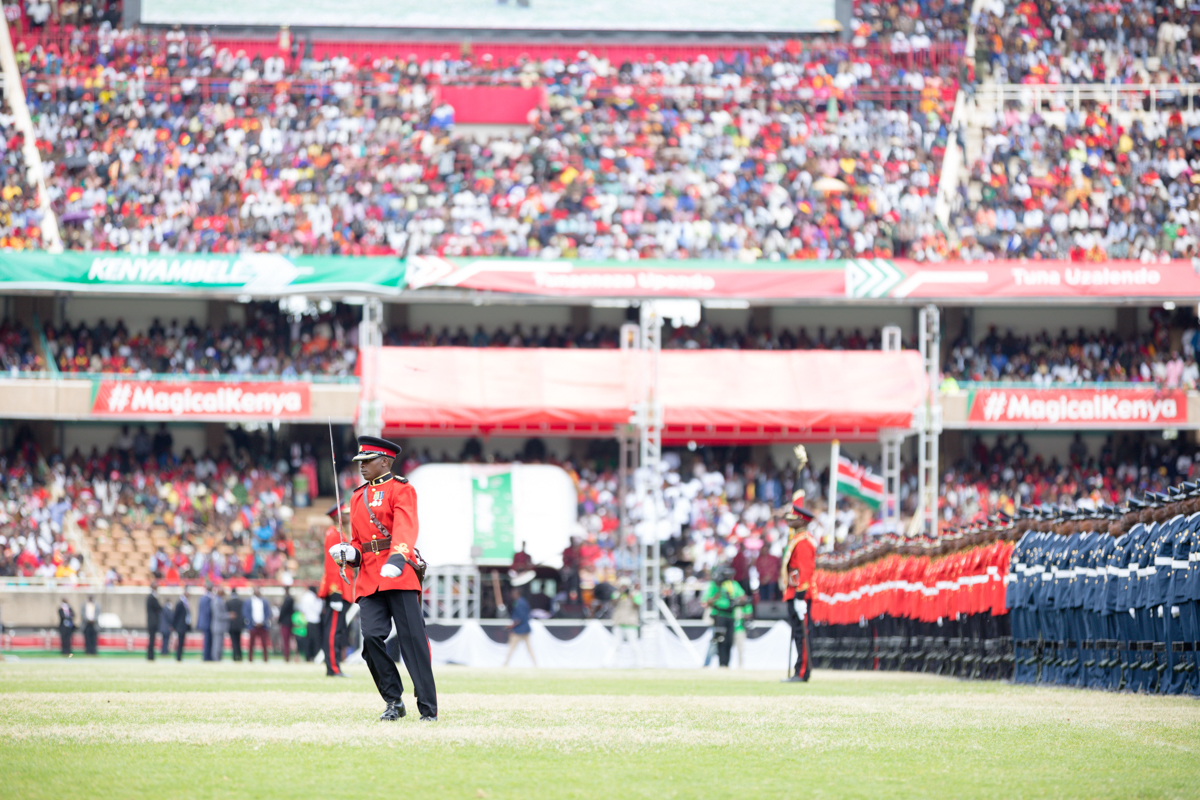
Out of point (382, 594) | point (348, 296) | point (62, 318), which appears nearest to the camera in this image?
point (382, 594)

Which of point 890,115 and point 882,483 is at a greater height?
point 890,115

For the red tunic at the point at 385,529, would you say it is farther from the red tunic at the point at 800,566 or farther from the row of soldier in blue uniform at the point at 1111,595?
the red tunic at the point at 800,566

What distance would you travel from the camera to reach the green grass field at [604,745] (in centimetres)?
718

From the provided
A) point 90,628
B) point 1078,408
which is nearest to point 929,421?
point 1078,408

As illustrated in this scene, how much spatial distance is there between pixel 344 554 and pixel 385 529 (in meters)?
0.39

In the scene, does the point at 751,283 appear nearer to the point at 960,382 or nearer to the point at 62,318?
the point at 960,382

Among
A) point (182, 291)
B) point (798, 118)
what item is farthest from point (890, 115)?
point (182, 291)

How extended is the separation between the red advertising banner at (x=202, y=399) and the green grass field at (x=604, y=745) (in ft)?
71.4

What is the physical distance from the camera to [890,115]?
4181 cm

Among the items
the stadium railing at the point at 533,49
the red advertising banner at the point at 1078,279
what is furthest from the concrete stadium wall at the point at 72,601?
the red advertising banner at the point at 1078,279

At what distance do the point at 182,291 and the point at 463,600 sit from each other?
35.0 ft

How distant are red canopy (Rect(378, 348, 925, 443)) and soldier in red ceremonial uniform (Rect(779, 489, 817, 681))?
48.8 ft

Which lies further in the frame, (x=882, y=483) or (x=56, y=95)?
(x=56, y=95)

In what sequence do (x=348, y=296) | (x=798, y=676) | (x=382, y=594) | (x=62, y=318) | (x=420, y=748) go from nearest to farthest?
(x=420, y=748), (x=382, y=594), (x=798, y=676), (x=348, y=296), (x=62, y=318)
